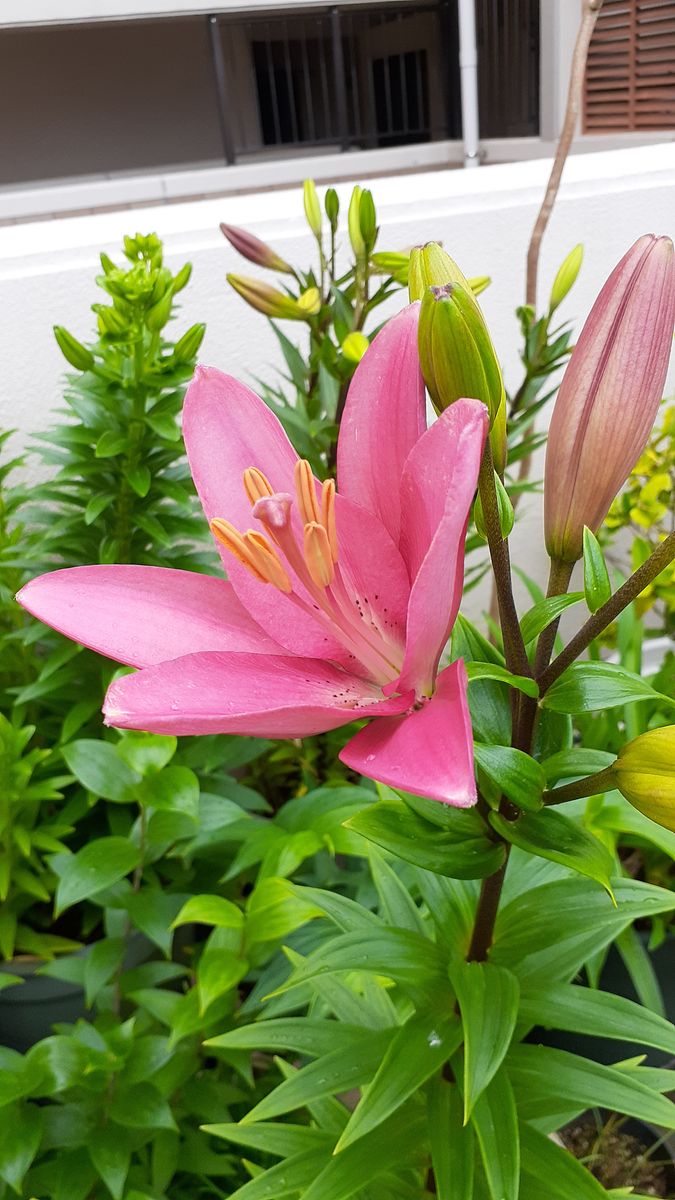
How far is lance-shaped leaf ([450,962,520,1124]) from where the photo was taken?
0.40m

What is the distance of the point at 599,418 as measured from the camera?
13.2 inches

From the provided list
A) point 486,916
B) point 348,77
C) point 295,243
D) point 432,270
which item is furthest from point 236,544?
point 348,77

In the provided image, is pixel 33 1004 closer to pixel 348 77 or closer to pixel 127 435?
pixel 127 435

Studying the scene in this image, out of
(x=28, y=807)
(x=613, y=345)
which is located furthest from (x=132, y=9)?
(x=613, y=345)

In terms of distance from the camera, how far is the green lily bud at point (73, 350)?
35.0 inches

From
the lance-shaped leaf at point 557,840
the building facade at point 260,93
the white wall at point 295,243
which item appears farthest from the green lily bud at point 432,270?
the building facade at point 260,93

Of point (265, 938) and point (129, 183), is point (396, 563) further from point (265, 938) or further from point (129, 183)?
point (129, 183)

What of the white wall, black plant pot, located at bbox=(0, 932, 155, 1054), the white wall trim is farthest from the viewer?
the white wall trim

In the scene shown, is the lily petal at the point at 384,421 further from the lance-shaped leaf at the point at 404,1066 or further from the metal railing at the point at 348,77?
the metal railing at the point at 348,77

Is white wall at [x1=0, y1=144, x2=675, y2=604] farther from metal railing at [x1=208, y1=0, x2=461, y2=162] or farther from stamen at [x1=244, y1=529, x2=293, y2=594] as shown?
metal railing at [x1=208, y1=0, x2=461, y2=162]

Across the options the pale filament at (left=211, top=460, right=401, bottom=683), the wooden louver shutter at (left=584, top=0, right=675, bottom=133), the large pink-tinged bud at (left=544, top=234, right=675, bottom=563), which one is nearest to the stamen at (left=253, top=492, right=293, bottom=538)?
the pale filament at (left=211, top=460, right=401, bottom=683)

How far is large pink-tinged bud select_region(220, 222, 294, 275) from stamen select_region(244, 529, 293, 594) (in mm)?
702

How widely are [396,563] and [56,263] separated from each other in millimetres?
990

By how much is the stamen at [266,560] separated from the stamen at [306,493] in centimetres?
2
